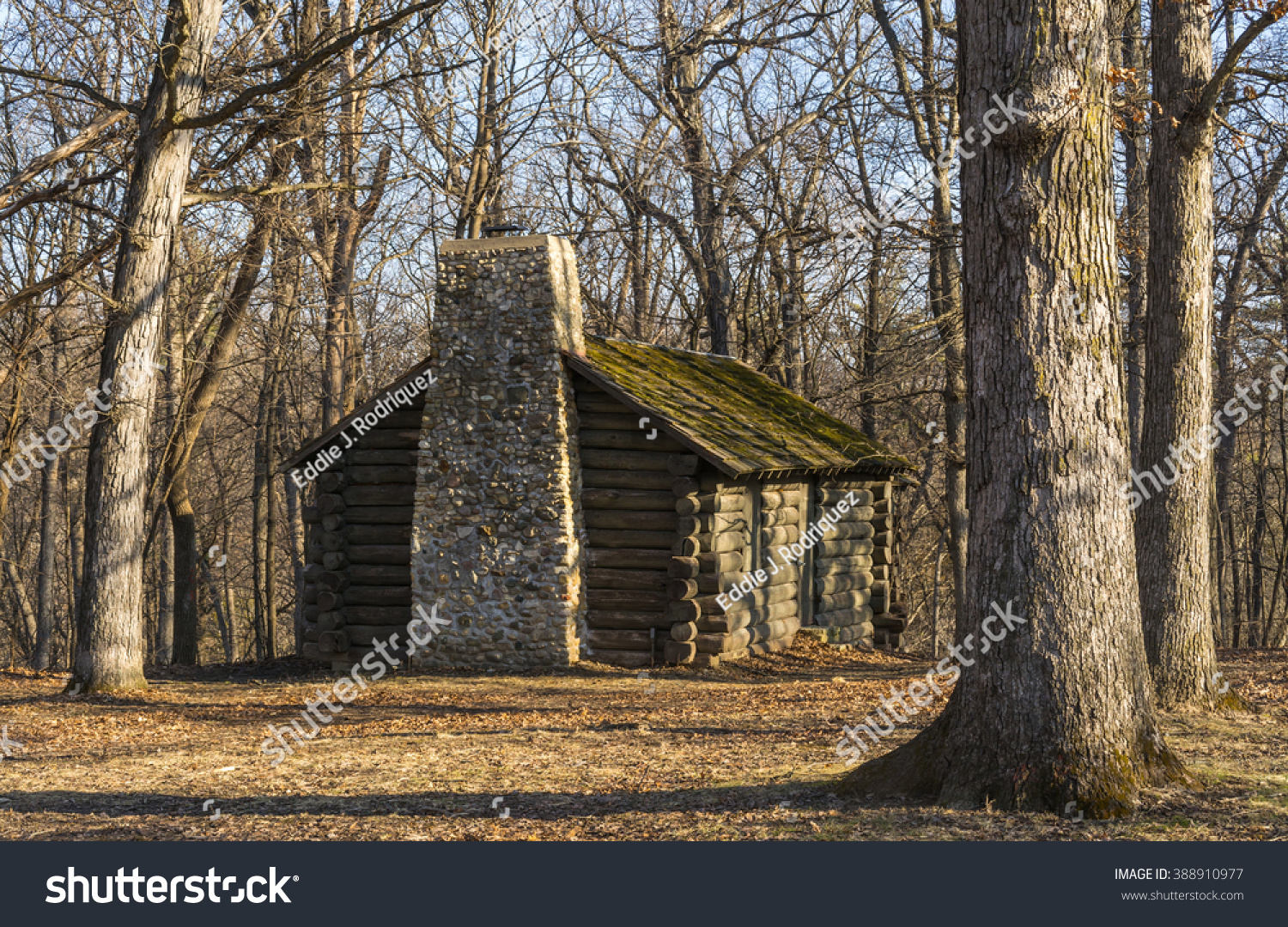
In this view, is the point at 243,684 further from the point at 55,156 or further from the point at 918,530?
the point at 918,530

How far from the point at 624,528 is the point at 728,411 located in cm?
270

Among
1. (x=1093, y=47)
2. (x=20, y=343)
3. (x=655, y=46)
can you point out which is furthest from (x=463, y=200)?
(x=1093, y=47)

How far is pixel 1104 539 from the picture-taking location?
6012 mm

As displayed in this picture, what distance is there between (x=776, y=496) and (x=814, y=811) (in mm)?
9455

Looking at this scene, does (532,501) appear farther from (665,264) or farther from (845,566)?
(665,264)

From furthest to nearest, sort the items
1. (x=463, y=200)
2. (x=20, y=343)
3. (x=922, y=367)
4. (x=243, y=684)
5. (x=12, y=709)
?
(x=463, y=200)
(x=922, y=367)
(x=20, y=343)
(x=243, y=684)
(x=12, y=709)

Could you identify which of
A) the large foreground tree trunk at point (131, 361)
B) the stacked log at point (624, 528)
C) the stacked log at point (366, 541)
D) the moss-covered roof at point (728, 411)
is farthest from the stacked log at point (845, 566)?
the large foreground tree trunk at point (131, 361)

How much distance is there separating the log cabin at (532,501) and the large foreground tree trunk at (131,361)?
2.93 meters

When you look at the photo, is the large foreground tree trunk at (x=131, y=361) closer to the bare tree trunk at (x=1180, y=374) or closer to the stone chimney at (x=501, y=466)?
the stone chimney at (x=501, y=466)

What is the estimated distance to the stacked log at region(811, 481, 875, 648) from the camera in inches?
665

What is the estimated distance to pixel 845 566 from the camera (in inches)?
698

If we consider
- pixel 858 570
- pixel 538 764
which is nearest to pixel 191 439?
pixel 858 570

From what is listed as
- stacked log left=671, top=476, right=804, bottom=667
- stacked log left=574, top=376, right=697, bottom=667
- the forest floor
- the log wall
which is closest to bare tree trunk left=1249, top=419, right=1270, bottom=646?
the log wall

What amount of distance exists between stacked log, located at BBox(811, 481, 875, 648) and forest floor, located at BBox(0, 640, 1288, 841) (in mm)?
3369
